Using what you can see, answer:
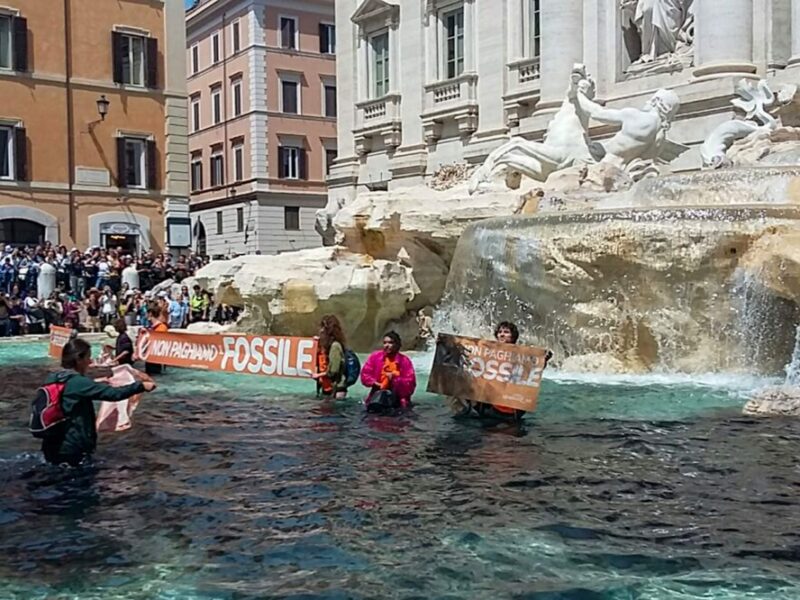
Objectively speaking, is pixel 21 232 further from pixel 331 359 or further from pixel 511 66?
pixel 331 359

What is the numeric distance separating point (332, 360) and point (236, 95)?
129ft

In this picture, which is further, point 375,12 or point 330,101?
point 330,101

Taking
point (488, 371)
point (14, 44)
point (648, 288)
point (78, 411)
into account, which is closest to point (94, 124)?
point (14, 44)

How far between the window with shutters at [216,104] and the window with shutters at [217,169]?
1.58 metres

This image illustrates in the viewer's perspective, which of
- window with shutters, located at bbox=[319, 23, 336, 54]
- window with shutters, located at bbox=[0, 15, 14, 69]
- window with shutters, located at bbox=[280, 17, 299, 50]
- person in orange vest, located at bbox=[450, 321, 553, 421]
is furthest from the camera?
window with shutters, located at bbox=[319, 23, 336, 54]

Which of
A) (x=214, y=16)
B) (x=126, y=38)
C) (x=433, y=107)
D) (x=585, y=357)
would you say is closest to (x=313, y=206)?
(x=214, y=16)

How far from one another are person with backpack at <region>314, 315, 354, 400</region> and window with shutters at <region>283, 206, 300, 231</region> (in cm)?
3670

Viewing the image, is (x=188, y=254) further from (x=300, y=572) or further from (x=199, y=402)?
(x=300, y=572)

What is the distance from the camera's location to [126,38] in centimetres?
2997

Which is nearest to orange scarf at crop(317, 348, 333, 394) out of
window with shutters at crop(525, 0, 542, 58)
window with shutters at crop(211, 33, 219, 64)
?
window with shutters at crop(525, 0, 542, 58)

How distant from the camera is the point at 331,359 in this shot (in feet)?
32.0

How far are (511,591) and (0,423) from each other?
588 centimetres

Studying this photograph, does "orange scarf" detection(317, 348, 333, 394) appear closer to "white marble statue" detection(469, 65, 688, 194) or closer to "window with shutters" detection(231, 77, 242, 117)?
"white marble statue" detection(469, 65, 688, 194)

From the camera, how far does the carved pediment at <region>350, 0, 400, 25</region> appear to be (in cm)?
2847
